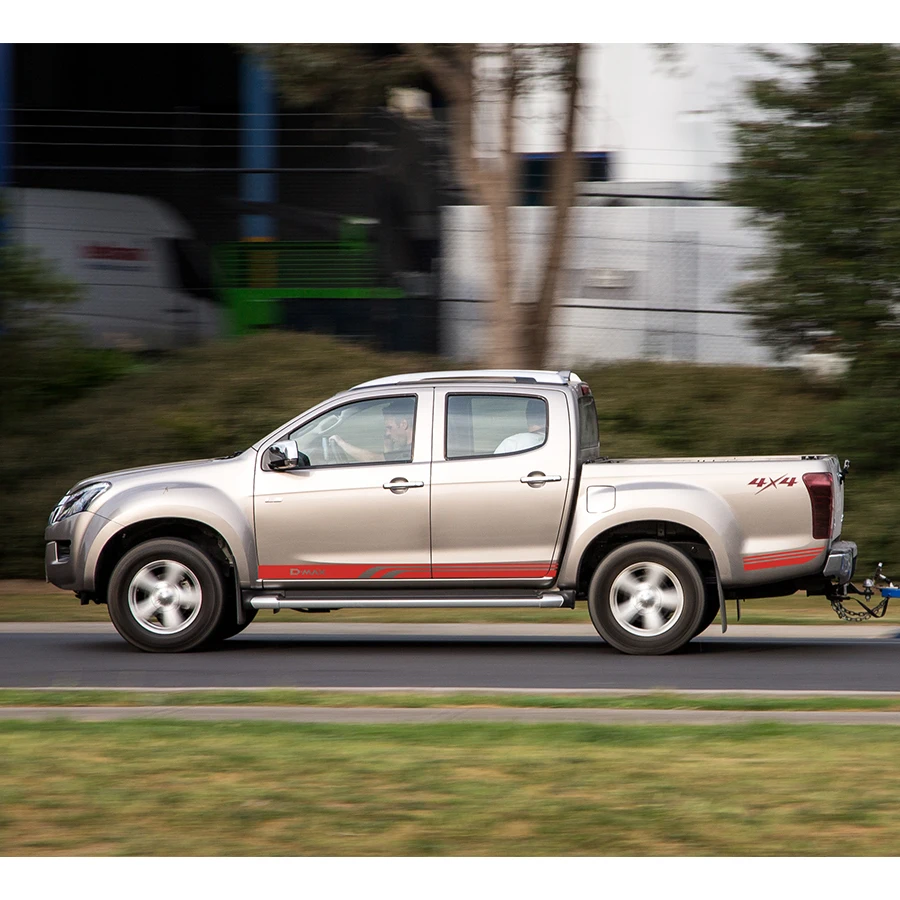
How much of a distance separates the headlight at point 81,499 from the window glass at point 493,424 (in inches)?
98.8

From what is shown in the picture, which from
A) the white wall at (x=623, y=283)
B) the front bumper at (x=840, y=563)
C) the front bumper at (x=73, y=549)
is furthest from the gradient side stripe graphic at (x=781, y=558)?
the white wall at (x=623, y=283)

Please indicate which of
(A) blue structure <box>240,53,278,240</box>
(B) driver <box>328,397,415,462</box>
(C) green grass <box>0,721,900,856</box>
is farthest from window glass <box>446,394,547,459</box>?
(A) blue structure <box>240,53,278,240</box>

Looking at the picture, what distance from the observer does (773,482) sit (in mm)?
10188

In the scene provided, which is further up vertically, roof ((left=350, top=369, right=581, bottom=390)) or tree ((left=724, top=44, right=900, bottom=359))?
tree ((left=724, top=44, right=900, bottom=359))

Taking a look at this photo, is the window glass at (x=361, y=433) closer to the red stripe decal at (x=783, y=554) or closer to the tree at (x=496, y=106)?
the red stripe decal at (x=783, y=554)

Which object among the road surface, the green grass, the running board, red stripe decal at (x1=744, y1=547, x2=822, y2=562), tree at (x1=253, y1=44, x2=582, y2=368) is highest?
tree at (x1=253, y1=44, x2=582, y2=368)

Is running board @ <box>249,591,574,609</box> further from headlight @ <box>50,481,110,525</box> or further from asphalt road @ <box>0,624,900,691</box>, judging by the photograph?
headlight @ <box>50,481,110,525</box>

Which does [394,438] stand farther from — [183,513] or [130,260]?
[130,260]

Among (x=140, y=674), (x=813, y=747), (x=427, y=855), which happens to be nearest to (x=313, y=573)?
(x=140, y=674)

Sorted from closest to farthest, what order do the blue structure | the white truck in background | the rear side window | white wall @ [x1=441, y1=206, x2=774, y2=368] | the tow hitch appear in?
the tow hitch → the rear side window → white wall @ [x1=441, y1=206, x2=774, y2=368] → the white truck in background → the blue structure

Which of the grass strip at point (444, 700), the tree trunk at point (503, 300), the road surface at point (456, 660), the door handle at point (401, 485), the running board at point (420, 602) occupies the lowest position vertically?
the road surface at point (456, 660)

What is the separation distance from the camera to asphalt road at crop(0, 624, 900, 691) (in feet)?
30.7

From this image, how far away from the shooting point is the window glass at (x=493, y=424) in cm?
1060

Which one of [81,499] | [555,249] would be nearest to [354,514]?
[81,499]
